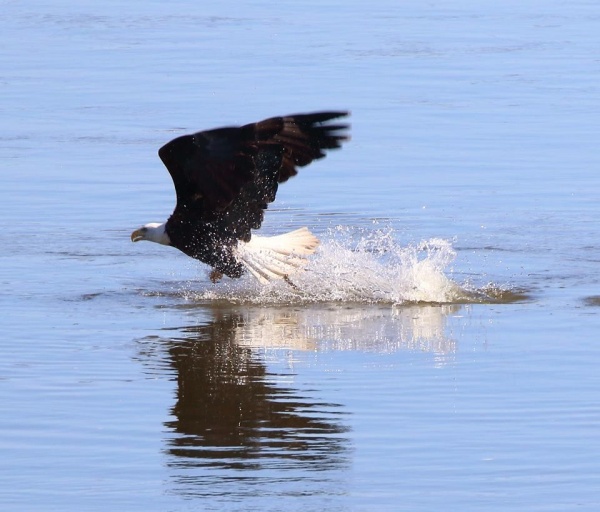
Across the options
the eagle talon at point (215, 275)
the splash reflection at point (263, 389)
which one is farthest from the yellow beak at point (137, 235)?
the splash reflection at point (263, 389)

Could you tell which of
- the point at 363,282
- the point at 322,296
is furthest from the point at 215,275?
the point at 363,282

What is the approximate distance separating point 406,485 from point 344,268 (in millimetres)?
3789

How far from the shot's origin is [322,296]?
9586mm

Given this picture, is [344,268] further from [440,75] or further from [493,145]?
[440,75]

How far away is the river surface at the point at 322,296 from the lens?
6.30m

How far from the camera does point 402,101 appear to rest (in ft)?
49.8

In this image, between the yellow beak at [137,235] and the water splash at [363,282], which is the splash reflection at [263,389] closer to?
the water splash at [363,282]

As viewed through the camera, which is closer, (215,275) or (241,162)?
(241,162)

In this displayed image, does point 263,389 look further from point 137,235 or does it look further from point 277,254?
point 137,235

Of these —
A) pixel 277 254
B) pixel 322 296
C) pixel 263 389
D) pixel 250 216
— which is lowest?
pixel 263 389

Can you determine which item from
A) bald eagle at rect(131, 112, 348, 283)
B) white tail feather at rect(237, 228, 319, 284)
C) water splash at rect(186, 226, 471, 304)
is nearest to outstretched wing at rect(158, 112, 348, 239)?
bald eagle at rect(131, 112, 348, 283)

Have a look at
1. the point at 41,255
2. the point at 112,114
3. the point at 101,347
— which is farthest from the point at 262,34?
the point at 101,347

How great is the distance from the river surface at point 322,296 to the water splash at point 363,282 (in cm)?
2

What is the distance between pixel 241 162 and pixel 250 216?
2.66 ft
